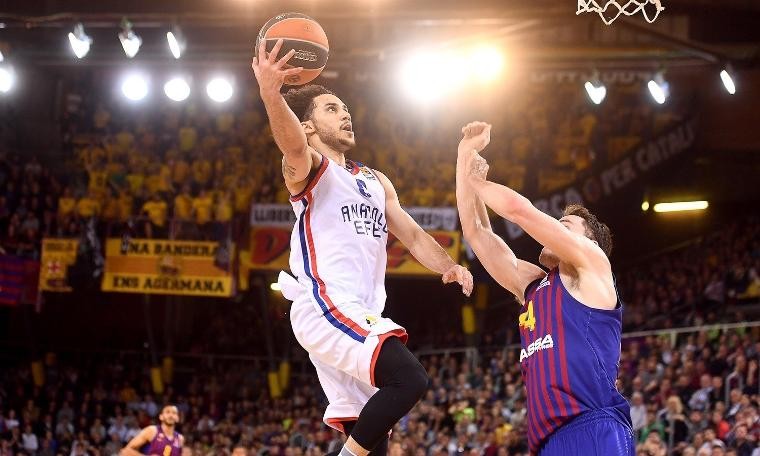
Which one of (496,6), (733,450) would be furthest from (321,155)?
(496,6)

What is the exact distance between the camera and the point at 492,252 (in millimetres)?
7098

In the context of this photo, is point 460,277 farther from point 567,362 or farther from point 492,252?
point 567,362

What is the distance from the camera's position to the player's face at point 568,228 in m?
6.66

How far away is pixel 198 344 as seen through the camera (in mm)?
26750

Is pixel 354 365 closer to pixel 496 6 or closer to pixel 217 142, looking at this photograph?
pixel 496 6

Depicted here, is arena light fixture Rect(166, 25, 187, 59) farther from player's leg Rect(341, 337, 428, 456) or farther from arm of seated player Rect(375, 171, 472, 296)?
player's leg Rect(341, 337, 428, 456)

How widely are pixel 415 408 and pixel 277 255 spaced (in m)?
5.14

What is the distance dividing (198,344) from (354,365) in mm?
21040

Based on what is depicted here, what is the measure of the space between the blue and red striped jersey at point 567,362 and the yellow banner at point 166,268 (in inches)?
661

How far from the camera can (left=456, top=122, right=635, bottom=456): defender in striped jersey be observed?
6.24 metres

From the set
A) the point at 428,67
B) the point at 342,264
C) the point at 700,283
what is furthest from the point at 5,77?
the point at 342,264

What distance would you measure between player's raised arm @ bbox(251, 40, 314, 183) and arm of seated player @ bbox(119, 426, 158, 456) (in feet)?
24.3

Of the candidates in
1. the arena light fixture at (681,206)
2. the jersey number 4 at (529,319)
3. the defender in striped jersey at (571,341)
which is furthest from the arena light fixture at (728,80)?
the jersey number 4 at (529,319)

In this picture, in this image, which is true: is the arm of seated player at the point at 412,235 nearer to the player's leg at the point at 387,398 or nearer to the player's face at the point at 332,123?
the player's face at the point at 332,123
